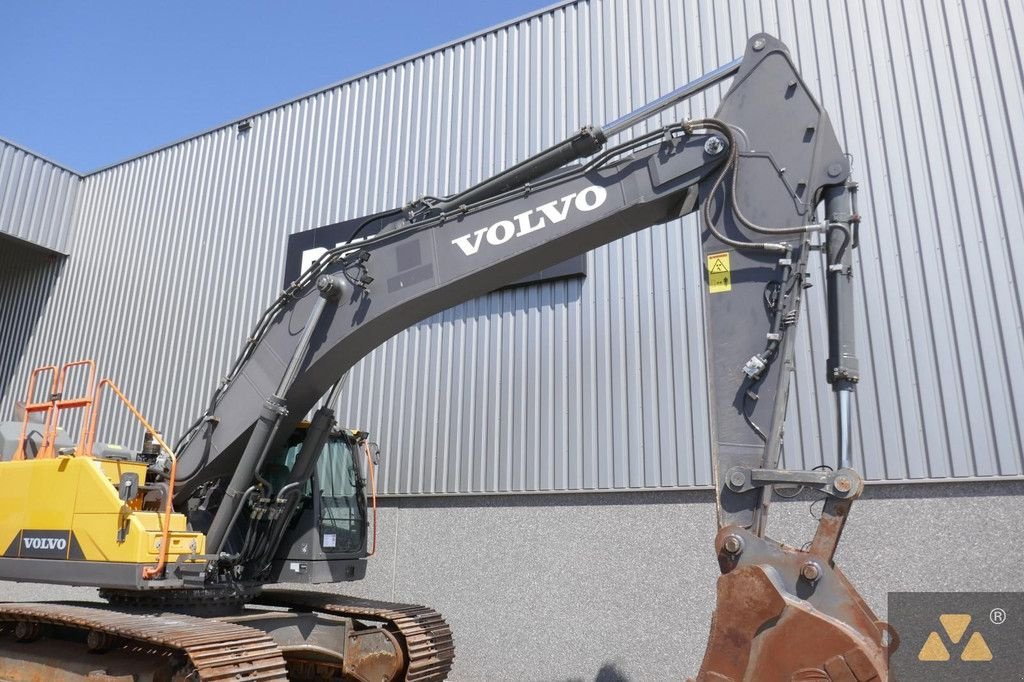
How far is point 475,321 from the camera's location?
10875 mm

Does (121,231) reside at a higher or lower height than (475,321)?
higher

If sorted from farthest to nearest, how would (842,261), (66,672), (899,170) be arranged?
(899,170) → (66,672) → (842,261)

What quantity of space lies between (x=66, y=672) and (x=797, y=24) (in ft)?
33.3

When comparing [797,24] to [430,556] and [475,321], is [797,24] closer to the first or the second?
[475,321]

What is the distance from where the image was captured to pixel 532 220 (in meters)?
5.85

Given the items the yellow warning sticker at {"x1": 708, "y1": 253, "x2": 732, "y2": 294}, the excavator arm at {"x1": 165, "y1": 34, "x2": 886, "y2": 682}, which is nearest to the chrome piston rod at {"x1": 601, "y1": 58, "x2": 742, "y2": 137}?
the excavator arm at {"x1": 165, "y1": 34, "x2": 886, "y2": 682}

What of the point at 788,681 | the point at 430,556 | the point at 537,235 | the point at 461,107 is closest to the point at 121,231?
the point at 461,107

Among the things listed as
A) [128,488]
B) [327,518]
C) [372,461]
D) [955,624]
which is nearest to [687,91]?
[372,461]

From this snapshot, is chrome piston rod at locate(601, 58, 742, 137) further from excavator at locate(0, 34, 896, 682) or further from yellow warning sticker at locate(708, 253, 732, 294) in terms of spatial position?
yellow warning sticker at locate(708, 253, 732, 294)

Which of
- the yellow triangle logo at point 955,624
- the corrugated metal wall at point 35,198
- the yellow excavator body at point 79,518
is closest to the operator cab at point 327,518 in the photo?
the yellow excavator body at point 79,518
